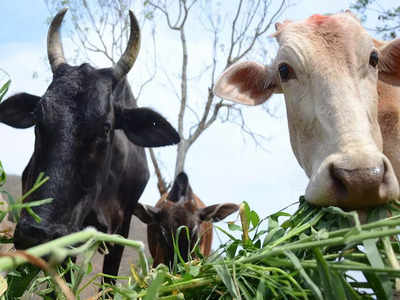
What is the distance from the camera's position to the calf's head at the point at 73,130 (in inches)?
151

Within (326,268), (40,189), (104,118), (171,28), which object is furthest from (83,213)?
(171,28)

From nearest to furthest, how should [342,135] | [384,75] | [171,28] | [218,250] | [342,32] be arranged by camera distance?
[218,250]
[342,135]
[342,32]
[384,75]
[171,28]

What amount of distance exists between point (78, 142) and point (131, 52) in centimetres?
167

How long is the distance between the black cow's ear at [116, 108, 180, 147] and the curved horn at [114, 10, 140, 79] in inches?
19.2

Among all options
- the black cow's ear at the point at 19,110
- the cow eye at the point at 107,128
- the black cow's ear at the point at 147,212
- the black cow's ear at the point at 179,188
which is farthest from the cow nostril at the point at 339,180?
the black cow's ear at the point at 179,188

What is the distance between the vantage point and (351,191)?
2.09m

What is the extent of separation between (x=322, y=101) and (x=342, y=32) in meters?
0.72

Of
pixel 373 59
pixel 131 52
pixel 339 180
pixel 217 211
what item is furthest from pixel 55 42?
pixel 339 180

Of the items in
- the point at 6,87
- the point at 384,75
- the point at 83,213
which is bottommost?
the point at 83,213

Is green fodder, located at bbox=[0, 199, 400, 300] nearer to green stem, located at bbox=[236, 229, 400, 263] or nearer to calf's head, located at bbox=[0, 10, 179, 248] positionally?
green stem, located at bbox=[236, 229, 400, 263]

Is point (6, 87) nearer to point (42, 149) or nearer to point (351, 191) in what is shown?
point (351, 191)

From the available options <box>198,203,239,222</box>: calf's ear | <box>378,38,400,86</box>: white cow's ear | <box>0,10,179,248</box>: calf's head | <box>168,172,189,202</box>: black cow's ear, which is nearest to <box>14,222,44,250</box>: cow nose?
<box>0,10,179,248</box>: calf's head

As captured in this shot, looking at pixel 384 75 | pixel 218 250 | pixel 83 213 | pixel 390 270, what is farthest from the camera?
pixel 83 213

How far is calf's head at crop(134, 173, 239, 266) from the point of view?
6.03 meters
